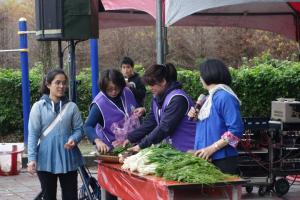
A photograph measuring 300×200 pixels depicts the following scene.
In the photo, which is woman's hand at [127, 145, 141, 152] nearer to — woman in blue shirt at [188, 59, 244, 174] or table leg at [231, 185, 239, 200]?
woman in blue shirt at [188, 59, 244, 174]

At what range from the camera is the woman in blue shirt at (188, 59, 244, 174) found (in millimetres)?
5062

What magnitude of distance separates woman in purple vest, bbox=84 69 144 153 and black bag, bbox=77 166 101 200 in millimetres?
377

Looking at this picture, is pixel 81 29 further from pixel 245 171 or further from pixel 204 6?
pixel 245 171

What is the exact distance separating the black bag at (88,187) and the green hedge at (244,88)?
22.4ft

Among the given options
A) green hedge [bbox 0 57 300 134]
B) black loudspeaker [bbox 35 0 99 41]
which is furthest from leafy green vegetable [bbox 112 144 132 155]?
green hedge [bbox 0 57 300 134]

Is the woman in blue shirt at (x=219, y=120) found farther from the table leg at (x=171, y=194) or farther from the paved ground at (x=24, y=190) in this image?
the paved ground at (x=24, y=190)

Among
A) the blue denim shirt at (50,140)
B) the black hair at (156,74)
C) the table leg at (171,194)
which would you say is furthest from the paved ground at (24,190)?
the table leg at (171,194)

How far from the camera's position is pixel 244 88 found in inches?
Result: 522

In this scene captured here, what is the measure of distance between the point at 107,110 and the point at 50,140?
62 cm

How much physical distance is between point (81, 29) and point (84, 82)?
240 inches

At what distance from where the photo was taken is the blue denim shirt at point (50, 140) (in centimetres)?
607

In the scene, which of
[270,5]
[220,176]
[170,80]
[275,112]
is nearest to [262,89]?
[270,5]

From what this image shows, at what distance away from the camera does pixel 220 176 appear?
480cm

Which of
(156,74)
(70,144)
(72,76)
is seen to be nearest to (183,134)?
A: (156,74)
